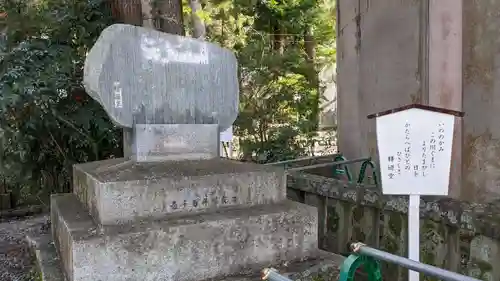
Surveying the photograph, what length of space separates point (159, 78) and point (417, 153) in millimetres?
1975

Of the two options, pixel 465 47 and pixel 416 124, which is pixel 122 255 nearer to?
pixel 416 124

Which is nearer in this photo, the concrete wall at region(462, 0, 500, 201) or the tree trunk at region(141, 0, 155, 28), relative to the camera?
the concrete wall at region(462, 0, 500, 201)

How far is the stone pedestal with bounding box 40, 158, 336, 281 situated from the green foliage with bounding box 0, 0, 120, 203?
6.33ft

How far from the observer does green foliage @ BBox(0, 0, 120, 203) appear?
15.7 ft

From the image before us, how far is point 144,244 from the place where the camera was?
2.62 metres

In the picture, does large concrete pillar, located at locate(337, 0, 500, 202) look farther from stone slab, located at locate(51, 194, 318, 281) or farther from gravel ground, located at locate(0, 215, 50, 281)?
gravel ground, located at locate(0, 215, 50, 281)

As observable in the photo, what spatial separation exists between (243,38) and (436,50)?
23.0ft

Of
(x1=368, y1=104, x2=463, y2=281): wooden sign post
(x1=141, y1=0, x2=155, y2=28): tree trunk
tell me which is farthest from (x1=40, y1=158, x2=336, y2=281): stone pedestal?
(x1=141, y1=0, x2=155, y2=28): tree trunk

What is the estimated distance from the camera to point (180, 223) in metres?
2.77

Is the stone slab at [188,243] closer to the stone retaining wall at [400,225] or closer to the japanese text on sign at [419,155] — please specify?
the stone retaining wall at [400,225]

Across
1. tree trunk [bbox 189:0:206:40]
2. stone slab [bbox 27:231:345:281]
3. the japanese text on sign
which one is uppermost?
tree trunk [bbox 189:0:206:40]

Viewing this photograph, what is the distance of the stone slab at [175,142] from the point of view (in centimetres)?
325

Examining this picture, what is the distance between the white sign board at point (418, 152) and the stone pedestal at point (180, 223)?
0.81 m

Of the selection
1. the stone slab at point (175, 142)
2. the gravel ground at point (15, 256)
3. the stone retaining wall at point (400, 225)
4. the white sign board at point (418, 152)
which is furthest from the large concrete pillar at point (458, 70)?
the gravel ground at point (15, 256)
